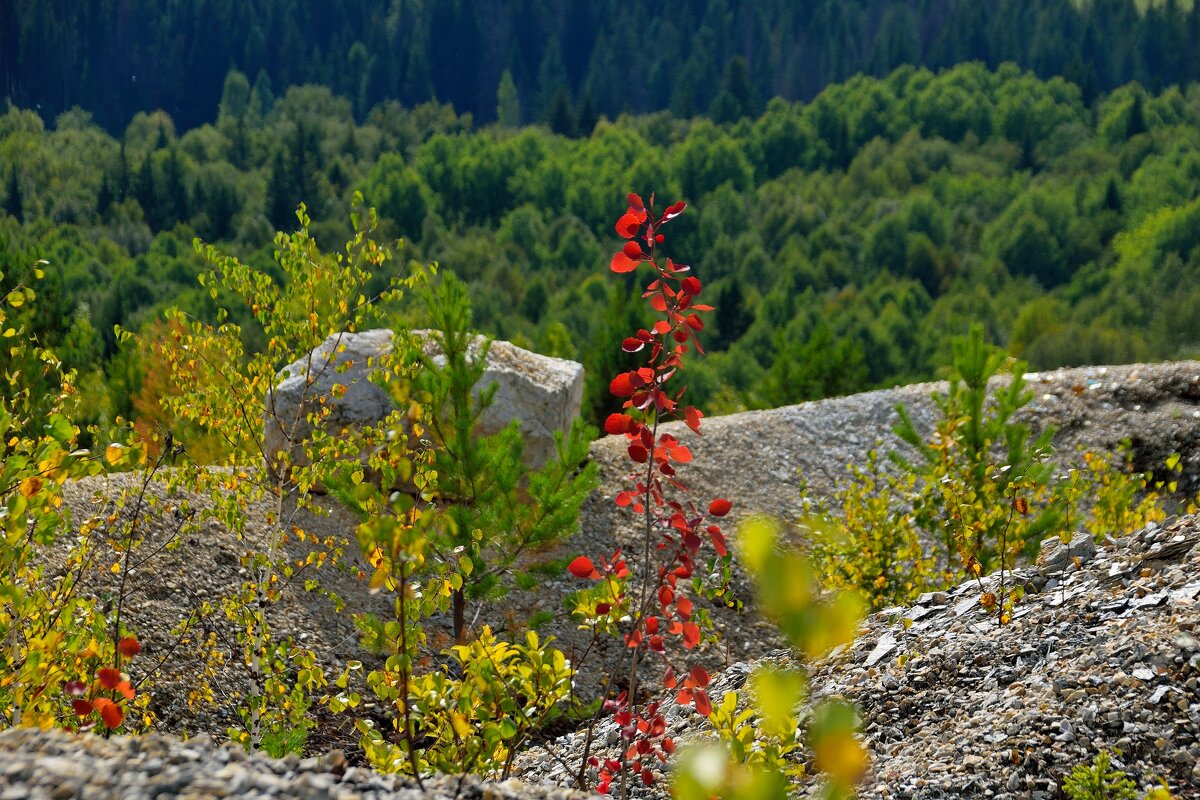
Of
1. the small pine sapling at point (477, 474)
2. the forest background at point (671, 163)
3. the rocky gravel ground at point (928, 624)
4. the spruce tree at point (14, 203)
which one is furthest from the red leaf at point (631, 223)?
Answer: the spruce tree at point (14, 203)

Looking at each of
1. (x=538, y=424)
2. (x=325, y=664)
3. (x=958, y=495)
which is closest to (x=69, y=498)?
(x=325, y=664)

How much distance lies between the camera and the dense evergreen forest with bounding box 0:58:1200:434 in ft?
161

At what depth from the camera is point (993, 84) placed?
93.4 m

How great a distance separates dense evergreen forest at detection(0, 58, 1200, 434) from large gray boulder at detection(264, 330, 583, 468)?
2007cm

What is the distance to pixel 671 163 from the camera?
81625 millimetres

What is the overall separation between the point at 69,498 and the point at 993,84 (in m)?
93.7

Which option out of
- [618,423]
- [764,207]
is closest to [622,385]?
[618,423]

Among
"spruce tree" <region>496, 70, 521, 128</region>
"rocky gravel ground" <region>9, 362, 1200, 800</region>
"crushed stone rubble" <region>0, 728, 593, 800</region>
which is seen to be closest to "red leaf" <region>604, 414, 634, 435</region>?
"crushed stone rubble" <region>0, 728, 593, 800</region>

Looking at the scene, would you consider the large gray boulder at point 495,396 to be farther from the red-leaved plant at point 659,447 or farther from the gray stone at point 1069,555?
the red-leaved plant at point 659,447

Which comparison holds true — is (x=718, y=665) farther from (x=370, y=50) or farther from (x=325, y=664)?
(x=370, y=50)

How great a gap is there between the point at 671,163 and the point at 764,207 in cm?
926

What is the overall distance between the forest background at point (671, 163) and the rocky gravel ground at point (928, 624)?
3.14 metres

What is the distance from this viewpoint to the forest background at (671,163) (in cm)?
4562

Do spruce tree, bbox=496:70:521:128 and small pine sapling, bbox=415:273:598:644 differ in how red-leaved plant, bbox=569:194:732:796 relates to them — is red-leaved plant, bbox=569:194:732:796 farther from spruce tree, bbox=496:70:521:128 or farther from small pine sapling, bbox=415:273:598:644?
spruce tree, bbox=496:70:521:128
